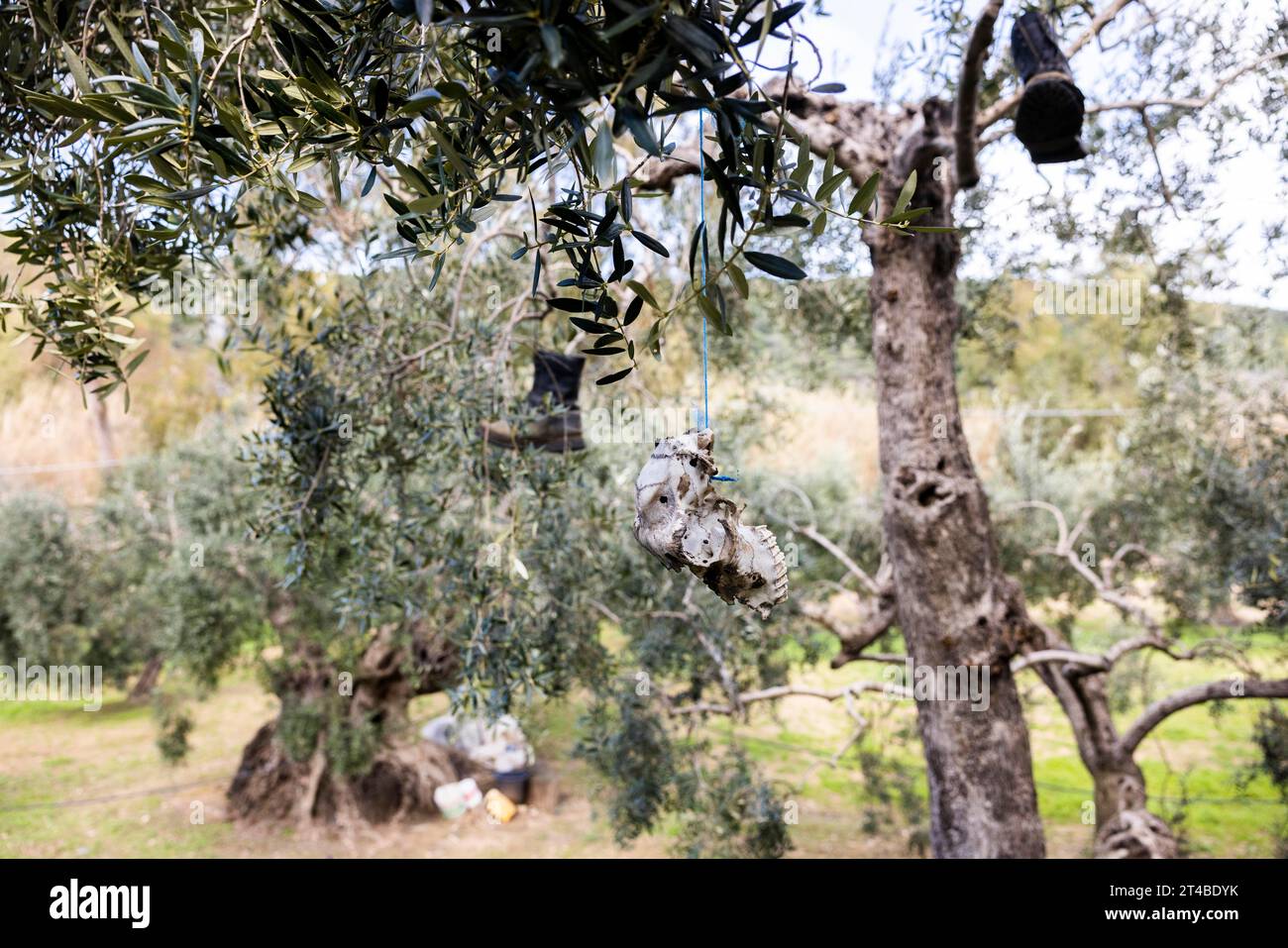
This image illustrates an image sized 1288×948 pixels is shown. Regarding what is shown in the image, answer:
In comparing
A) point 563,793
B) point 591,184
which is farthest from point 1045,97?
point 563,793

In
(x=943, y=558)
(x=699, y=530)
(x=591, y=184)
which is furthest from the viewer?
(x=943, y=558)

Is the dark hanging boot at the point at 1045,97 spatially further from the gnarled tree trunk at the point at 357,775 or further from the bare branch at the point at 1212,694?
the gnarled tree trunk at the point at 357,775

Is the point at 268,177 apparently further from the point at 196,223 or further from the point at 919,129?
the point at 919,129

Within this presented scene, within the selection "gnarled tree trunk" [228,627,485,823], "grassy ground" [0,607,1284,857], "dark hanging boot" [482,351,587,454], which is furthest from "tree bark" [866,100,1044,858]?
"gnarled tree trunk" [228,627,485,823]

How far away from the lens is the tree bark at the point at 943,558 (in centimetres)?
333

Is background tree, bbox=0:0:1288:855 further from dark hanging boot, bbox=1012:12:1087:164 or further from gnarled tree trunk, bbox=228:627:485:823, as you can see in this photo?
gnarled tree trunk, bbox=228:627:485:823

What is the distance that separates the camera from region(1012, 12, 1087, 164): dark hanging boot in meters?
2.88

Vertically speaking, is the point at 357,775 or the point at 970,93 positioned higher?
the point at 970,93

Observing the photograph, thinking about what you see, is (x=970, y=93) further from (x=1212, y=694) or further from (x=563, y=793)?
(x=563, y=793)

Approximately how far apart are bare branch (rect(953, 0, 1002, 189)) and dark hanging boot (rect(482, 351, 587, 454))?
1.59 m

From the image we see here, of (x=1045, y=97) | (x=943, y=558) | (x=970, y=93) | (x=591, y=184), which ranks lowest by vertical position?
(x=943, y=558)

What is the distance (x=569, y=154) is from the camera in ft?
3.62

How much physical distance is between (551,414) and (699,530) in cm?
161

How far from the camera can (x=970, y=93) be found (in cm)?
316
